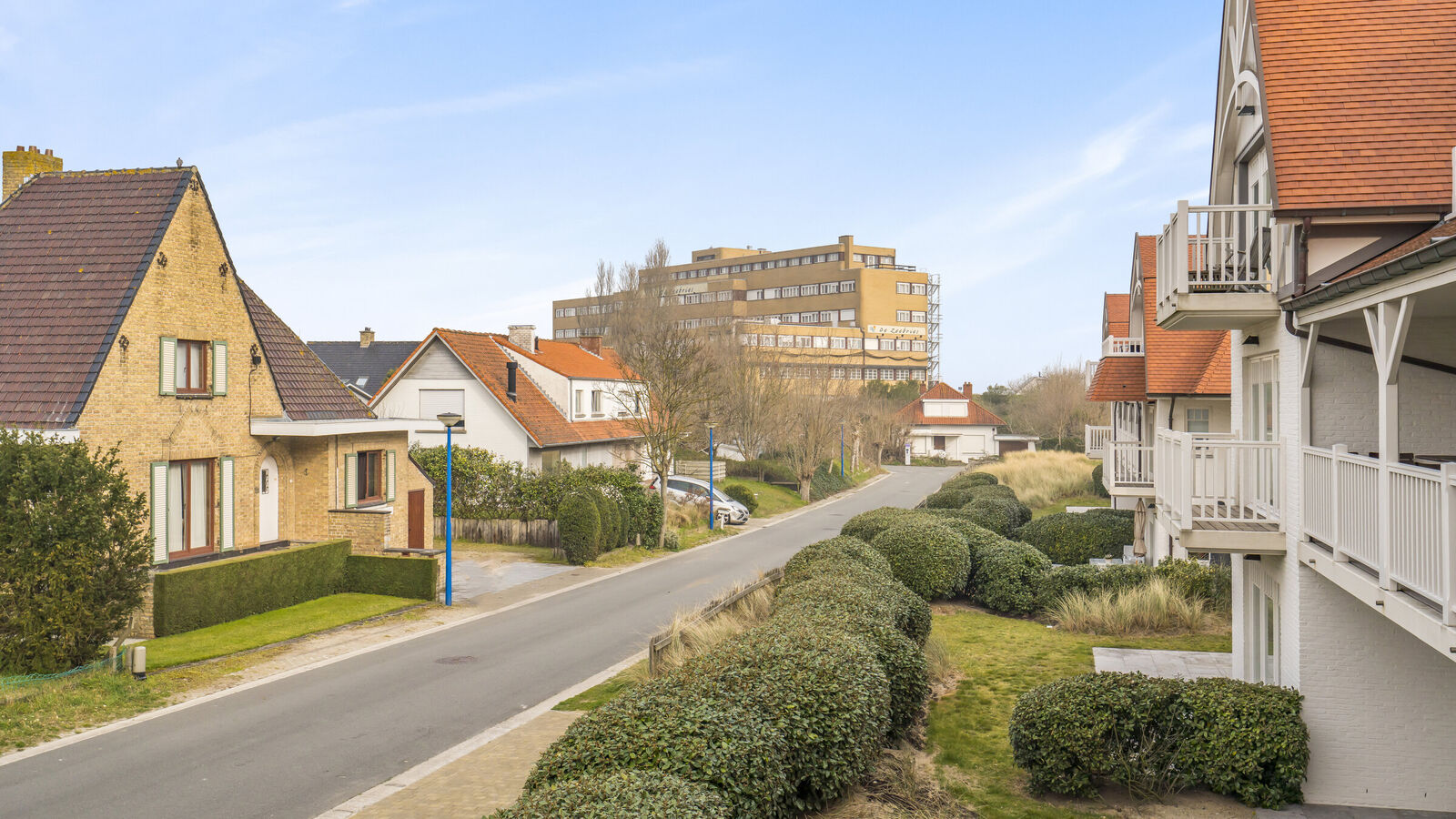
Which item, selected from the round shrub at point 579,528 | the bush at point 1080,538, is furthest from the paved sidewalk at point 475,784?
the bush at point 1080,538

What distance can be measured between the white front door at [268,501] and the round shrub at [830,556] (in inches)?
454

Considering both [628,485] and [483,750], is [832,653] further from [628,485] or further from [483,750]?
[628,485]

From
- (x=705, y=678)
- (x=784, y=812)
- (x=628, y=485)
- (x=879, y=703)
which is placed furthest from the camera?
(x=628, y=485)

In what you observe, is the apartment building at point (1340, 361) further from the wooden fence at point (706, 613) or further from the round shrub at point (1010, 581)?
the round shrub at point (1010, 581)

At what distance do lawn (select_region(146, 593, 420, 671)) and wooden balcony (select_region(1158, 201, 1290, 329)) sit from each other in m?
15.2

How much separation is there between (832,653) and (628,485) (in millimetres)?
21548

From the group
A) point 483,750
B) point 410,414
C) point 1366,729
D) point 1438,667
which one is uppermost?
point 410,414

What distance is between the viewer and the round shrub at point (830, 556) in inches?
639

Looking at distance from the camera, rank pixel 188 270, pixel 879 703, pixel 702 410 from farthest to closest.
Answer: pixel 702 410, pixel 188 270, pixel 879 703

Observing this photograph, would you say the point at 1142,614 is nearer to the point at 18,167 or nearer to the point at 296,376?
the point at 296,376

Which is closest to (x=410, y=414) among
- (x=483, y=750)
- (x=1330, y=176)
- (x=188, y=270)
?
(x=188, y=270)

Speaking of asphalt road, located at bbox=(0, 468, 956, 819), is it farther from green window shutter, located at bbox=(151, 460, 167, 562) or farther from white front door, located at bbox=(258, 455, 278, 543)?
white front door, located at bbox=(258, 455, 278, 543)

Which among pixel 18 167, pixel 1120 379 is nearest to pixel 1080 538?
pixel 1120 379

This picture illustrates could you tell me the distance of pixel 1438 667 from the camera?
10117 mm
